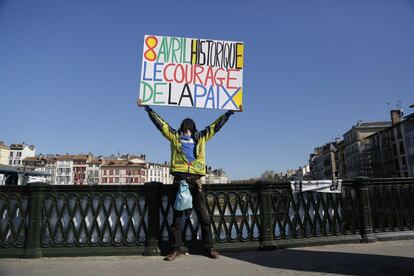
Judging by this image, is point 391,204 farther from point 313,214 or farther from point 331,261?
point 331,261

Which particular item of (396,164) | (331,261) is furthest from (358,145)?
(331,261)

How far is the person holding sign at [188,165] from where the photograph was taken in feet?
19.3

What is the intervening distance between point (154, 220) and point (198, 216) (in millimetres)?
878

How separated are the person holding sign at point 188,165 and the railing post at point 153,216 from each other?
370 millimetres

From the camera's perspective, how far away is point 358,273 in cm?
446

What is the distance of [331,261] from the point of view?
5.18 m

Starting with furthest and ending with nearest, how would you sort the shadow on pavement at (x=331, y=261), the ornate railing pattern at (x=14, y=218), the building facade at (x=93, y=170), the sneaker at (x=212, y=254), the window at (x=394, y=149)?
the building facade at (x=93, y=170) < the window at (x=394, y=149) < the ornate railing pattern at (x=14, y=218) < the sneaker at (x=212, y=254) < the shadow on pavement at (x=331, y=261)

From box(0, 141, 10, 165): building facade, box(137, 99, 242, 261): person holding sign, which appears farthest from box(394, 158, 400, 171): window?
box(0, 141, 10, 165): building facade

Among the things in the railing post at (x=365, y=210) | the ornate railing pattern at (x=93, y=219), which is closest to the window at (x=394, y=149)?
the railing post at (x=365, y=210)

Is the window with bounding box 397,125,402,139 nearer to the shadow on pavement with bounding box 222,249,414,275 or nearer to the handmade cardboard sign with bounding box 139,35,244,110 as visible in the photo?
the handmade cardboard sign with bounding box 139,35,244,110

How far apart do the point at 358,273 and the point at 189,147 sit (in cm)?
332

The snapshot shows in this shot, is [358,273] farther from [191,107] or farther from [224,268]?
[191,107]

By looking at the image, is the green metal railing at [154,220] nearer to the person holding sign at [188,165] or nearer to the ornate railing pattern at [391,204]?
the ornate railing pattern at [391,204]

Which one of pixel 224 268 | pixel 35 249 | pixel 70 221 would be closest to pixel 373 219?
pixel 224 268
